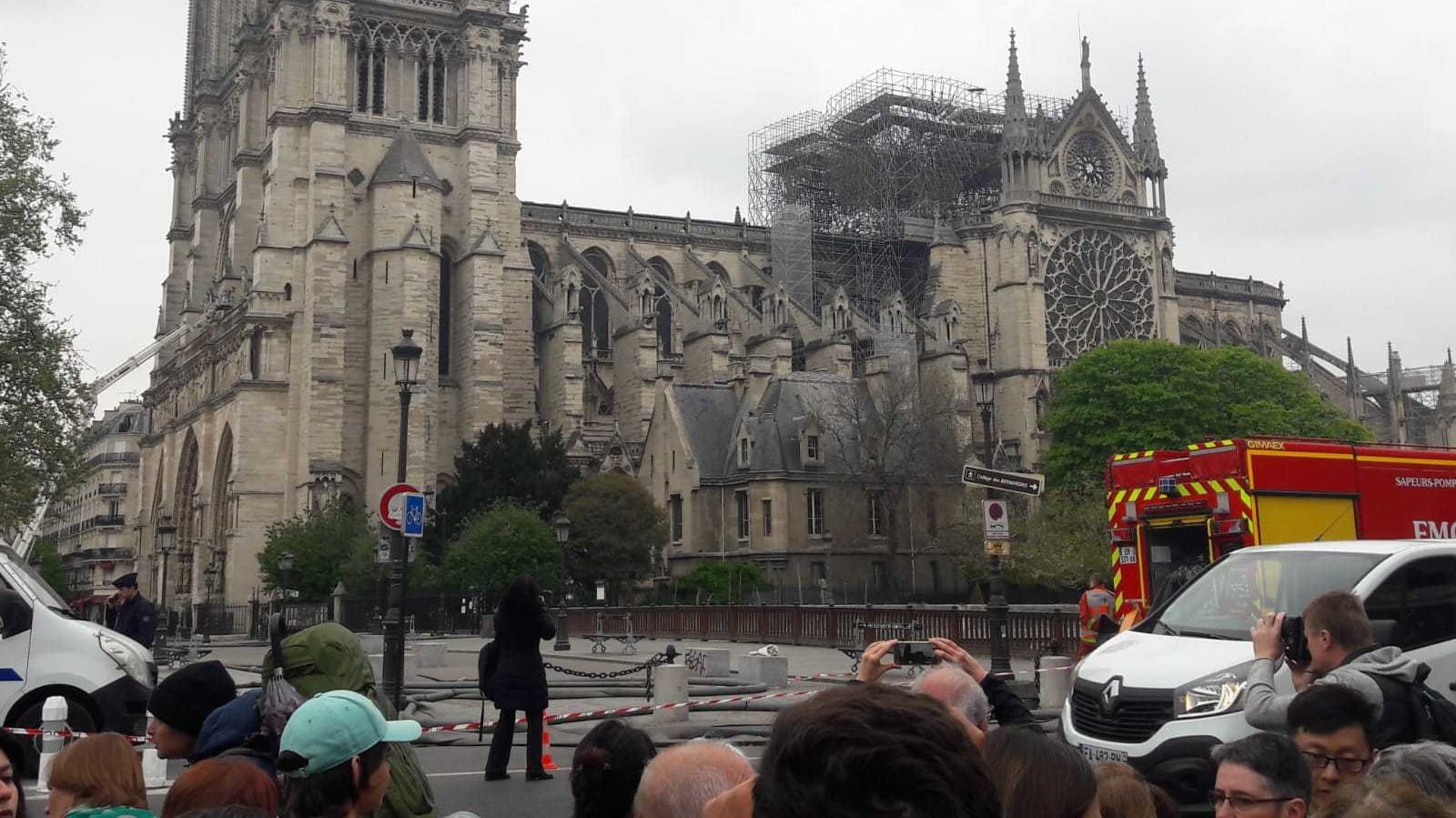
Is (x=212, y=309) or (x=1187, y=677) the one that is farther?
(x=212, y=309)

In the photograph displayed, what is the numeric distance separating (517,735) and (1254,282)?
248 feet

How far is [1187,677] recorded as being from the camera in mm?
7809

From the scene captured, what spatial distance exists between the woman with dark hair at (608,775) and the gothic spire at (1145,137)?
69.2 metres

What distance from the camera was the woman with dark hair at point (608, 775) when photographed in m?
4.32

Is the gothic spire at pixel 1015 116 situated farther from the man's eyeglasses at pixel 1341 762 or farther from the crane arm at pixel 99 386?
the man's eyeglasses at pixel 1341 762

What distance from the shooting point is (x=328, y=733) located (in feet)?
13.0

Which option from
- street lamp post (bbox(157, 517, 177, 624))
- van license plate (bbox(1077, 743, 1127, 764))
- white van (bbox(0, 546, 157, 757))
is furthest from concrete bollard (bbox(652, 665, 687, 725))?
street lamp post (bbox(157, 517, 177, 624))

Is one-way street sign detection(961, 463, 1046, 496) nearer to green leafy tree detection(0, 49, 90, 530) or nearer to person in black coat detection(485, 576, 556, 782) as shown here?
person in black coat detection(485, 576, 556, 782)

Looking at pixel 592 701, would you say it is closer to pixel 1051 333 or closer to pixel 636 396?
pixel 636 396

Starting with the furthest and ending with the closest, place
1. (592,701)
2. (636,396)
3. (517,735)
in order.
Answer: (636,396)
(592,701)
(517,735)

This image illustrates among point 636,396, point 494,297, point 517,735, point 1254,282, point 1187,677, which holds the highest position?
point 1254,282

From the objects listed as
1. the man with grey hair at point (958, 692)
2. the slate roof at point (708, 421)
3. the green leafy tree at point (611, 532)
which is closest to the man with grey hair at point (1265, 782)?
the man with grey hair at point (958, 692)

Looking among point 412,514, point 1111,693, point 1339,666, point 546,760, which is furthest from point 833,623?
point 1339,666

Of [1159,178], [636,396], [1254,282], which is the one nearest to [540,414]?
[636,396]
